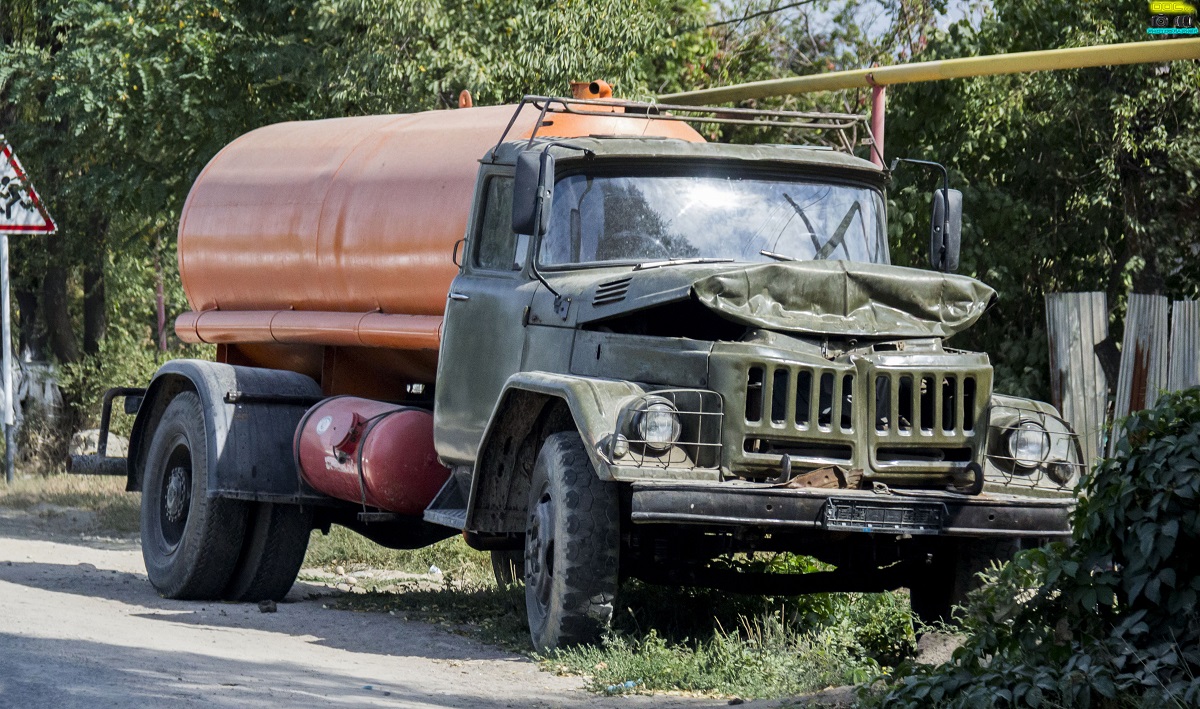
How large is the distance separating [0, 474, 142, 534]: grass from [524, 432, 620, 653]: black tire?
7566mm

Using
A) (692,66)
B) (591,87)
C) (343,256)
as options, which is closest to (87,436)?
(692,66)

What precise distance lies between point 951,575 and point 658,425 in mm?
1802

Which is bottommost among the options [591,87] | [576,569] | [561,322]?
[576,569]

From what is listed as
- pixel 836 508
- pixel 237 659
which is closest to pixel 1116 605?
pixel 836 508

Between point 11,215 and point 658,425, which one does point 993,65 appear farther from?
point 11,215

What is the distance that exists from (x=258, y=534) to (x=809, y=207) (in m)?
3.96

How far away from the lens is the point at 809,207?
774cm

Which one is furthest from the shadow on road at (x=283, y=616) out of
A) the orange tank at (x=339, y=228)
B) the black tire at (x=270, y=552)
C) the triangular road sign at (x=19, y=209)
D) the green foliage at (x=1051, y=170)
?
the green foliage at (x=1051, y=170)

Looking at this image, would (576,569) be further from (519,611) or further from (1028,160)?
(1028,160)

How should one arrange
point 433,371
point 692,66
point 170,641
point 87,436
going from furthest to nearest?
point 87,436
point 692,66
point 433,371
point 170,641

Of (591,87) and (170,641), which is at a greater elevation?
(591,87)

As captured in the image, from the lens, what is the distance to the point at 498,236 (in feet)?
26.2

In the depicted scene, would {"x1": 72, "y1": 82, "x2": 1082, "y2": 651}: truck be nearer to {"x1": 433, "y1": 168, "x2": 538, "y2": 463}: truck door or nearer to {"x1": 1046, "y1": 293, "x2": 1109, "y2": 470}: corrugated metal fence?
{"x1": 433, "y1": 168, "x2": 538, "y2": 463}: truck door

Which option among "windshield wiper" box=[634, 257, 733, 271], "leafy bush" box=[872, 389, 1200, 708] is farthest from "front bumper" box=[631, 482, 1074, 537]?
"windshield wiper" box=[634, 257, 733, 271]
